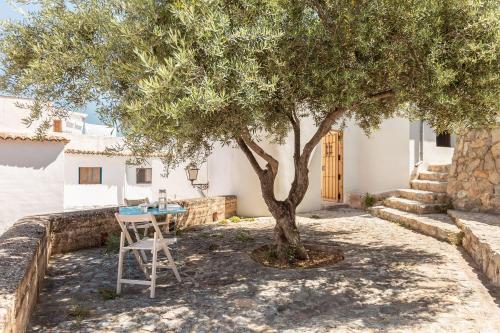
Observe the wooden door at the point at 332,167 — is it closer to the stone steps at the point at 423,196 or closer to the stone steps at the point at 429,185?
the stone steps at the point at 423,196

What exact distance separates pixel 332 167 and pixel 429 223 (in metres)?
5.91

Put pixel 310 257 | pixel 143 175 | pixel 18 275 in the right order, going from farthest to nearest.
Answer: pixel 143 175
pixel 310 257
pixel 18 275

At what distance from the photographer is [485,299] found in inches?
176

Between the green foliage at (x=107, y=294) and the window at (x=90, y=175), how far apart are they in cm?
1779

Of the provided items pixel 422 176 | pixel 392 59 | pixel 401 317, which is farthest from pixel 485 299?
pixel 422 176

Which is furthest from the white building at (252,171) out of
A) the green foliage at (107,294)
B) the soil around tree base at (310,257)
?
the green foliage at (107,294)

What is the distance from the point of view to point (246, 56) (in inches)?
162

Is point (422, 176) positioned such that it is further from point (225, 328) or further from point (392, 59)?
point (225, 328)

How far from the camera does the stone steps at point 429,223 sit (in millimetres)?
7387

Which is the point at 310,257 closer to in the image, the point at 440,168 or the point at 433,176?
the point at 433,176

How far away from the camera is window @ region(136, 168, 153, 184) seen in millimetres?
23703

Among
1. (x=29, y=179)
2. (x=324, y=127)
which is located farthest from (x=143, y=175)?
(x=324, y=127)

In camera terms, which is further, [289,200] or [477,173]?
[477,173]

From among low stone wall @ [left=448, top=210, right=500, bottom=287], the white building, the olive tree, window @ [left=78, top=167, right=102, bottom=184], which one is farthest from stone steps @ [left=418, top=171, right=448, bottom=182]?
window @ [left=78, top=167, right=102, bottom=184]
